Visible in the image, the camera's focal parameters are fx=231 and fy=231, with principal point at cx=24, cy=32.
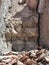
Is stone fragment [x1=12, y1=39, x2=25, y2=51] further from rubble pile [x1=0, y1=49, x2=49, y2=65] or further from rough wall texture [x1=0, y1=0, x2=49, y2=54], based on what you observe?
rubble pile [x1=0, y1=49, x2=49, y2=65]

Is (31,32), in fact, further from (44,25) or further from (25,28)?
(44,25)

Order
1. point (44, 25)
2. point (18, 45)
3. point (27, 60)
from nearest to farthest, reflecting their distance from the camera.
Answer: point (27, 60), point (44, 25), point (18, 45)

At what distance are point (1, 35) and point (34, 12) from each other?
1.11 metres

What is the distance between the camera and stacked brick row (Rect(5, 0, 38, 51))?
5695 millimetres

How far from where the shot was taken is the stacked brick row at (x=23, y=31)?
5695 mm

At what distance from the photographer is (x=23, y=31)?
5.75 meters

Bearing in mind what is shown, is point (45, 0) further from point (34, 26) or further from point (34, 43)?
point (34, 43)

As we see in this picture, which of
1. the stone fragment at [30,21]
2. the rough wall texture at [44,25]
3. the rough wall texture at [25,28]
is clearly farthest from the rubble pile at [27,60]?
the stone fragment at [30,21]

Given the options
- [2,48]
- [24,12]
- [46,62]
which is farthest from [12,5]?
[46,62]

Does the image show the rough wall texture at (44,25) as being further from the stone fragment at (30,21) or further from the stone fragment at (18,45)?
the stone fragment at (18,45)

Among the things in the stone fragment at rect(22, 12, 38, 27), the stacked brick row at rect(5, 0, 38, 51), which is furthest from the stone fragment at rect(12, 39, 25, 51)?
the stone fragment at rect(22, 12, 38, 27)

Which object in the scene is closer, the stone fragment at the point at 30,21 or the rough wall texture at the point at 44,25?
the rough wall texture at the point at 44,25

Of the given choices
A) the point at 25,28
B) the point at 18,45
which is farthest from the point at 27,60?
the point at 25,28

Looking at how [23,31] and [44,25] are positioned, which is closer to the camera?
[44,25]
